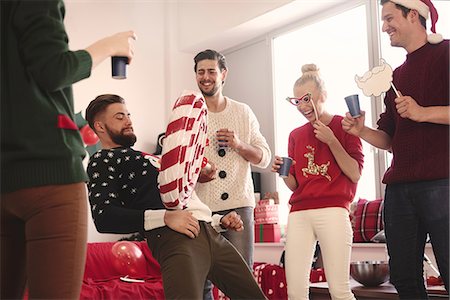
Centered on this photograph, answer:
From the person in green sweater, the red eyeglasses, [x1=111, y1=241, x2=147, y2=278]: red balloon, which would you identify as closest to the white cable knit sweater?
the red eyeglasses

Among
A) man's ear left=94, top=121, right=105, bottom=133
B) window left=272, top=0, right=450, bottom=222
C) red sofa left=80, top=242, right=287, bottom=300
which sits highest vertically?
window left=272, top=0, right=450, bottom=222

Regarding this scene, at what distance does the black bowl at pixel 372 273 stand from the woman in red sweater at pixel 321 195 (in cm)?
87

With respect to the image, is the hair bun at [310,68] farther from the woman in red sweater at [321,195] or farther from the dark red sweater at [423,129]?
the dark red sweater at [423,129]

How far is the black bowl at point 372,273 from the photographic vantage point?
10.8 feet

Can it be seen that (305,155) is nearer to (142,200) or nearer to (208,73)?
(208,73)

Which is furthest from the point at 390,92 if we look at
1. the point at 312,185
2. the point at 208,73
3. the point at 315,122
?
the point at 208,73

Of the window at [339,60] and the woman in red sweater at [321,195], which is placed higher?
the window at [339,60]

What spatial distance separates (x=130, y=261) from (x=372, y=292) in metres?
1.94

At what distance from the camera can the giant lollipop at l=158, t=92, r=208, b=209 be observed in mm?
1704

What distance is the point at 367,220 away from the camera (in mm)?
3996

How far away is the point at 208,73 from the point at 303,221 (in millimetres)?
836

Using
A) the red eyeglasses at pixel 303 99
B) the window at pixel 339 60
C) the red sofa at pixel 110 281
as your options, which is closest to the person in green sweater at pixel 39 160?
the red eyeglasses at pixel 303 99

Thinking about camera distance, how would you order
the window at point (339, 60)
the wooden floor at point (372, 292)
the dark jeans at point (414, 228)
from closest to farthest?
the dark jeans at point (414, 228)
the wooden floor at point (372, 292)
the window at point (339, 60)

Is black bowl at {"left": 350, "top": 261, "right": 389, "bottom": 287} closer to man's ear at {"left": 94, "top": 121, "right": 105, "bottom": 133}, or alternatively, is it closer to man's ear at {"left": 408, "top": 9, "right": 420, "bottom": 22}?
man's ear at {"left": 408, "top": 9, "right": 420, "bottom": 22}
